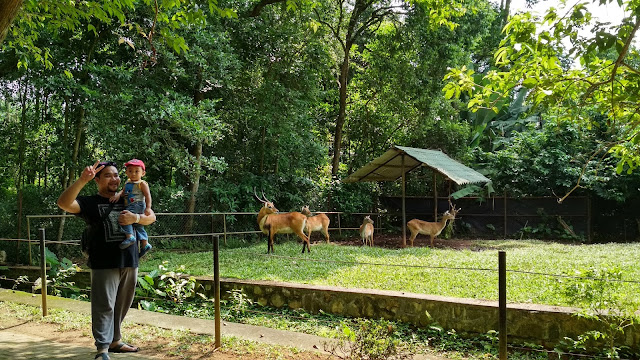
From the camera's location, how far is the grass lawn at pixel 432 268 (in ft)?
20.6

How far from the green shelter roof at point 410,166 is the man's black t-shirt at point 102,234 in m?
9.54

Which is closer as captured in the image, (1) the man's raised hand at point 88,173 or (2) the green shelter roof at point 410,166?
(1) the man's raised hand at point 88,173

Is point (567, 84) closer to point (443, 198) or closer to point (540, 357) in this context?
point (540, 357)

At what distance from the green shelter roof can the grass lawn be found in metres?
2.03

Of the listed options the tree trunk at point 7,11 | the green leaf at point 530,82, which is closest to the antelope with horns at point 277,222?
the green leaf at point 530,82

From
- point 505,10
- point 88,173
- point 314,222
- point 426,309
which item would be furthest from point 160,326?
point 505,10

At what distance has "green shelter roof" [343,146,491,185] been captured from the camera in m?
12.5

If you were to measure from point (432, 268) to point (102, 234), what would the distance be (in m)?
5.35

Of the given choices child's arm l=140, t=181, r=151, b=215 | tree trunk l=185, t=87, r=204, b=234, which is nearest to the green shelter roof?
tree trunk l=185, t=87, r=204, b=234

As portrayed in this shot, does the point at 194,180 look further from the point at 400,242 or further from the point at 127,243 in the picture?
the point at 127,243

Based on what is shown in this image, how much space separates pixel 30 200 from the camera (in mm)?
11516

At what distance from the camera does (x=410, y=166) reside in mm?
13969

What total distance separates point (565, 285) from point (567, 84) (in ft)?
7.74

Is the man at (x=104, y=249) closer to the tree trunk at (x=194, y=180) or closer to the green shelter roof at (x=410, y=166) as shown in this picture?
the tree trunk at (x=194, y=180)
